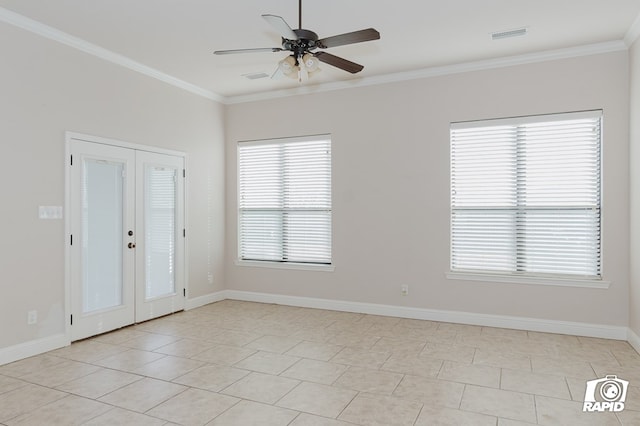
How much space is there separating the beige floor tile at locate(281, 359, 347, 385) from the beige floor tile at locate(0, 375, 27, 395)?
2.08 meters

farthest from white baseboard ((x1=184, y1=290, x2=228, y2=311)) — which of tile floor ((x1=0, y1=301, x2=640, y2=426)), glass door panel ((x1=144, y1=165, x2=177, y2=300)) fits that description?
tile floor ((x1=0, y1=301, x2=640, y2=426))

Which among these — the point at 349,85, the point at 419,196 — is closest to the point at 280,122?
the point at 349,85

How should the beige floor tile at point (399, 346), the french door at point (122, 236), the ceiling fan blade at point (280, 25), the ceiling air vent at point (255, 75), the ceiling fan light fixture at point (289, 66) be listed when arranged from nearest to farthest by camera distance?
the ceiling fan blade at point (280, 25)
the ceiling fan light fixture at point (289, 66)
the beige floor tile at point (399, 346)
the french door at point (122, 236)
the ceiling air vent at point (255, 75)

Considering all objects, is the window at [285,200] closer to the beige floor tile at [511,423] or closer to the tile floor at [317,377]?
the tile floor at [317,377]

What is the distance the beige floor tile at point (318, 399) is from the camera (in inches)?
113

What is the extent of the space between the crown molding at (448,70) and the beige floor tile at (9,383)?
4537 millimetres

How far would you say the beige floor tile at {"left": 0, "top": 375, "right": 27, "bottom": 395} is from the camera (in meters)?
3.21

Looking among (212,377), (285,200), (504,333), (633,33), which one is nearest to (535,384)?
(504,333)

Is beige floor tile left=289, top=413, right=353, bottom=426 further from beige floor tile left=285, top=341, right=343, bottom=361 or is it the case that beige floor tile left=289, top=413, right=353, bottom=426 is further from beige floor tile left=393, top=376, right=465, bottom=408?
beige floor tile left=285, top=341, right=343, bottom=361

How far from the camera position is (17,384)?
10.8 ft

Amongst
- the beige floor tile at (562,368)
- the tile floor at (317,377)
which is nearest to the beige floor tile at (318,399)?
the tile floor at (317,377)

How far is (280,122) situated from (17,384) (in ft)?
14.3

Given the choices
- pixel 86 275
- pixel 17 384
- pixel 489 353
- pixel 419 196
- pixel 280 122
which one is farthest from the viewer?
pixel 280 122

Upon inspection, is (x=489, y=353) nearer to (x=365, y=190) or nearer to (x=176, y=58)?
(x=365, y=190)
